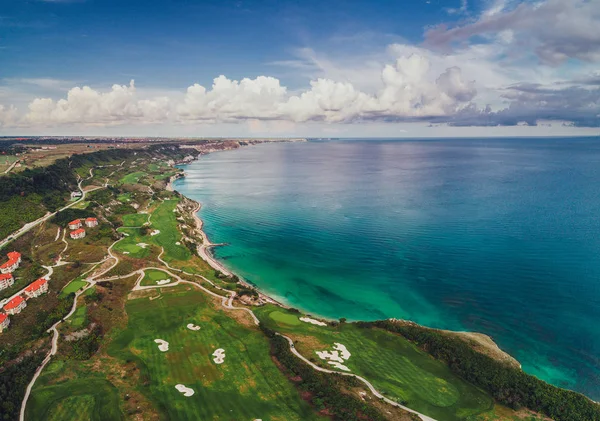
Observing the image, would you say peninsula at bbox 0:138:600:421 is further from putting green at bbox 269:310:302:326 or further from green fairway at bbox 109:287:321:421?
putting green at bbox 269:310:302:326

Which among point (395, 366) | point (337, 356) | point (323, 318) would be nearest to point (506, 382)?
point (395, 366)

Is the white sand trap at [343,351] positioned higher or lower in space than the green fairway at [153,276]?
lower

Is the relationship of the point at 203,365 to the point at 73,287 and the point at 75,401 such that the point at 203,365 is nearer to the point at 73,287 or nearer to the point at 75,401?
the point at 75,401

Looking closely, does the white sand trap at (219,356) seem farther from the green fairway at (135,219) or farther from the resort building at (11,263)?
the green fairway at (135,219)

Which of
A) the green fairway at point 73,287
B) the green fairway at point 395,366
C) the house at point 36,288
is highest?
the house at point 36,288

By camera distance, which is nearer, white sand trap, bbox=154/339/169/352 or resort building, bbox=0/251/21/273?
white sand trap, bbox=154/339/169/352

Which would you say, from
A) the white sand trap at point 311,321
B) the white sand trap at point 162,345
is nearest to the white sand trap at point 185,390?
the white sand trap at point 162,345

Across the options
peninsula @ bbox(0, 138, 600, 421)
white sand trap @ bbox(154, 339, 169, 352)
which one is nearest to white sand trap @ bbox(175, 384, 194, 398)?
peninsula @ bbox(0, 138, 600, 421)
